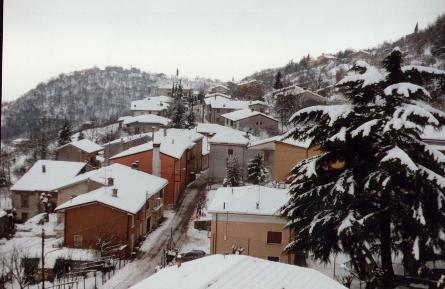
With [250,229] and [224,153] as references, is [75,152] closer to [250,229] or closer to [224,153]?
[224,153]

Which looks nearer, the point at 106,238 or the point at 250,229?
the point at 250,229

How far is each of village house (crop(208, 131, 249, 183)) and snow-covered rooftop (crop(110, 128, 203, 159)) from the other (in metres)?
1.07

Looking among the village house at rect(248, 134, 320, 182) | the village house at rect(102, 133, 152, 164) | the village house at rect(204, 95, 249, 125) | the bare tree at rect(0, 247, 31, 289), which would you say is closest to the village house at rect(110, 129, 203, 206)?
the village house at rect(248, 134, 320, 182)

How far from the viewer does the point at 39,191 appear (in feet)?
36.5

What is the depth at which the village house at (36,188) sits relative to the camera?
34.5ft

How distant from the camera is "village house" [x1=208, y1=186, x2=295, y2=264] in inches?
316

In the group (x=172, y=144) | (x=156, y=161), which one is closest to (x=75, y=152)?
(x=172, y=144)

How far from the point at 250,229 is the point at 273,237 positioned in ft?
1.51

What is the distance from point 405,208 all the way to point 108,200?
6.64 meters

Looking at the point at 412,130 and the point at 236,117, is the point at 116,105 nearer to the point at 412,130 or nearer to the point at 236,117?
the point at 236,117

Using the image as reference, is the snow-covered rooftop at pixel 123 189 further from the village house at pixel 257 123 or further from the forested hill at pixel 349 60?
the village house at pixel 257 123

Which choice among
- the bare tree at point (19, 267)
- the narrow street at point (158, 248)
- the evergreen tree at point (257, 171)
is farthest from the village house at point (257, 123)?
the bare tree at point (19, 267)

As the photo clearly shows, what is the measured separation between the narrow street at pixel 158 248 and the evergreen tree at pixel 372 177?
12.6 ft

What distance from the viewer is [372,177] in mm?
4504
